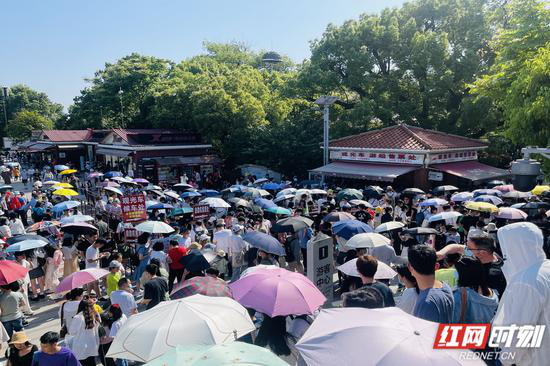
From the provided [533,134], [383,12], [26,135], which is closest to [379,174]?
[533,134]

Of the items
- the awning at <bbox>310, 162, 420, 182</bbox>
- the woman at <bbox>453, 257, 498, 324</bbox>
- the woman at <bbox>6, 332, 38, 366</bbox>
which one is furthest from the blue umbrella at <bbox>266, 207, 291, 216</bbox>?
the woman at <bbox>453, 257, 498, 324</bbox>

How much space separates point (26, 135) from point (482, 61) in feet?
148

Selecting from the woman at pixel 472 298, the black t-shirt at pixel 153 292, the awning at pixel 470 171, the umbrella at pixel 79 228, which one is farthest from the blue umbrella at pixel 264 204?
the woman at pixel 472 298

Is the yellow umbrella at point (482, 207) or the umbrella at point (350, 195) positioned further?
the umbrella at point (350, 195)

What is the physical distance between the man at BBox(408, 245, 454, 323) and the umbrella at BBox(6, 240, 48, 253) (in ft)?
26.0

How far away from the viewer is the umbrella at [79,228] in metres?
10.8

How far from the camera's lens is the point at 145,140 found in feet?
94.1

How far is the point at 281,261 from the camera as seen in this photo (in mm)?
10516

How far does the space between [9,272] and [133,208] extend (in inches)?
222

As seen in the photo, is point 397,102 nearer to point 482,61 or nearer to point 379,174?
point 482,61

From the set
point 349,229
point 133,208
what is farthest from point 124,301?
point 133,208

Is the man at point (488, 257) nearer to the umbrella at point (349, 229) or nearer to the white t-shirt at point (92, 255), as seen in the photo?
the umbrella at point (349, 229)

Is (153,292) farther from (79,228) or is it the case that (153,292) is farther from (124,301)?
(79,228)

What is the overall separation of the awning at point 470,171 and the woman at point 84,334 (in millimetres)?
17395
